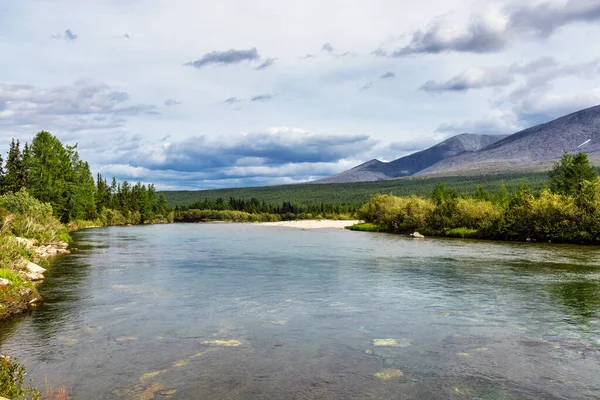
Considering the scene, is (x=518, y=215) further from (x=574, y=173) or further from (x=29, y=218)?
(x=29, y=218)

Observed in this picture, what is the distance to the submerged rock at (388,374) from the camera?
15641 mm

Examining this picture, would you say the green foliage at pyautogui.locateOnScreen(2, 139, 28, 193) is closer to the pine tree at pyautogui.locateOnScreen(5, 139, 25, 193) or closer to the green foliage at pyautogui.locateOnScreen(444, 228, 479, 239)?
the pine tree at pyautogui.locateOnScreen(5, 139, 25, 193)

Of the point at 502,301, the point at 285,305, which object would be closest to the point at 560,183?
the point at 502,301

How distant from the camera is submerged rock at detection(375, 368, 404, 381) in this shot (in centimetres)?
1564

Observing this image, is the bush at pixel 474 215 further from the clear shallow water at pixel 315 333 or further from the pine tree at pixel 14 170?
the pine tree at pixel 14 170

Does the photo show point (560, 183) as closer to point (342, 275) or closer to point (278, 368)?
point (342, 275)

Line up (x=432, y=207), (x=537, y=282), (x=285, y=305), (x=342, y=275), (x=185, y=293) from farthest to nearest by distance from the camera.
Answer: (x=432, y=207), (x=342, y=275), (x=537, y=282), (x=185, y=293), (x=285, y=305)

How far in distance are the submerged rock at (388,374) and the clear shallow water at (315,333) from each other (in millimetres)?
A: 201

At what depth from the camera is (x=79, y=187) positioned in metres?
Answer: 102

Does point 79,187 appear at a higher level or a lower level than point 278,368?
higher

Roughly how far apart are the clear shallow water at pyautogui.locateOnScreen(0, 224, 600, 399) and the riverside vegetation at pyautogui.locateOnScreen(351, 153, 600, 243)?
32.5m

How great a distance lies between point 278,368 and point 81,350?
7.93m

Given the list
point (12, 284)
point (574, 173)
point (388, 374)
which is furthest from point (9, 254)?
point (574, 173)

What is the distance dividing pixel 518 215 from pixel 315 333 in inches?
2550
